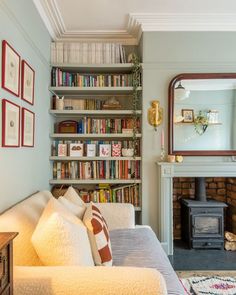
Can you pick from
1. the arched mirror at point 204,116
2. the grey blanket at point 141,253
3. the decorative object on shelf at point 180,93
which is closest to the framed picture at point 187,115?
the arched mirror at point 204,116

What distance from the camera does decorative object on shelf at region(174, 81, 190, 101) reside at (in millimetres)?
3213

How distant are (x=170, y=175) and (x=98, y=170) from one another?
35.2 inches

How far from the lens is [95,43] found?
3.33 metres

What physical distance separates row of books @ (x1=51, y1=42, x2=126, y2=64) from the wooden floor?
2.44 m

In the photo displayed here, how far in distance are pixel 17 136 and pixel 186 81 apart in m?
2.11

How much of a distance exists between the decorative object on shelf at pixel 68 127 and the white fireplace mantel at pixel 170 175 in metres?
1.17

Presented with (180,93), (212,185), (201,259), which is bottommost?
(201,259)

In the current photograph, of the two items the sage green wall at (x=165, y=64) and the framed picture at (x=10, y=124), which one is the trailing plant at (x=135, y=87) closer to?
the sage green wall at (x=165, y=64)

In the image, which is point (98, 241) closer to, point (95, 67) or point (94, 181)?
point (94, 181)

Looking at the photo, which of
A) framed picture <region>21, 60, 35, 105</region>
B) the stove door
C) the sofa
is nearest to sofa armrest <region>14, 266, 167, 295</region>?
the sofa

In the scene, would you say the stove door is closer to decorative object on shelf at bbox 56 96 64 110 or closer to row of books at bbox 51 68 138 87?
row of books at bbox 51 68 138 87

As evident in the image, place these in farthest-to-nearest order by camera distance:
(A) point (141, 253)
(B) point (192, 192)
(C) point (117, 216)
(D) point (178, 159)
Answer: (B) point (192, 192), (D) point (178, 159), (C) point (117, 216), (A) point (141, 253)

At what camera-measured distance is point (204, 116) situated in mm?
3260

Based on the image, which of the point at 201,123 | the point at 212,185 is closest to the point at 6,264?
the point at 201,123
